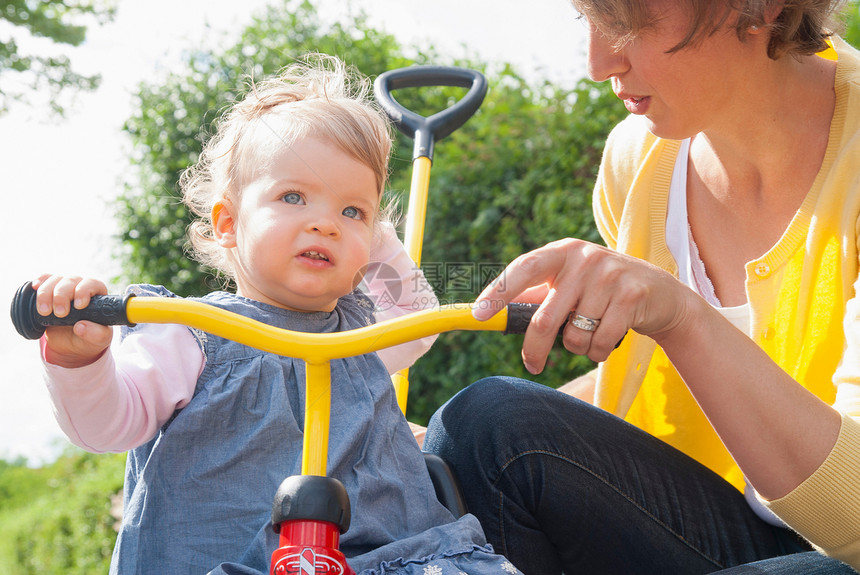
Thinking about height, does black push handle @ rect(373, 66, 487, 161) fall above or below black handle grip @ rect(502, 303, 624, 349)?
above

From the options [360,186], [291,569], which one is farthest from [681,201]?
[291,569]

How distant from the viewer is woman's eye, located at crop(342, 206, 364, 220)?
1.52 meters

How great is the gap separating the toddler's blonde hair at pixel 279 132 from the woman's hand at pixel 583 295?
0.64 metres

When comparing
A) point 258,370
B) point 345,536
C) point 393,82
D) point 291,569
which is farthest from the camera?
point 393,82

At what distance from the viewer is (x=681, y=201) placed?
5.77 feet

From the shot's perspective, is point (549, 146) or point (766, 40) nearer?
point (766, 40)

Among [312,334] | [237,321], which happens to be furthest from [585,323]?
[237,321]

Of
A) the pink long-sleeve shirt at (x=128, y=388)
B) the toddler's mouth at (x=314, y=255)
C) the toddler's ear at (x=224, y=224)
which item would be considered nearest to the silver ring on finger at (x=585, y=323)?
the toddler's mouth at (x=314, y=255)

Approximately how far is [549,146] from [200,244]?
82.6 inches

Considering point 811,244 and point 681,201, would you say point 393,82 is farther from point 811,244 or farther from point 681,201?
point 811,244

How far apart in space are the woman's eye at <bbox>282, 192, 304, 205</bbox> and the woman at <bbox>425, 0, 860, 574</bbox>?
0.49m

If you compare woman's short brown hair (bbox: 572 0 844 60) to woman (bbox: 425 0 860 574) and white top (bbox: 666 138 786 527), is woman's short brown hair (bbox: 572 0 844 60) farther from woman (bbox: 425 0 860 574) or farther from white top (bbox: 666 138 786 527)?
white top (bbox: 666 138 786 527)

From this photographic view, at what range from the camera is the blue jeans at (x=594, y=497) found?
4.70 ft

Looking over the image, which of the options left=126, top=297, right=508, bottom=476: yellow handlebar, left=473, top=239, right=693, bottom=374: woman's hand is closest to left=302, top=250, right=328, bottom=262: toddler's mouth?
left=126, top=297, right=508, bottom=476: yellow handlebar
